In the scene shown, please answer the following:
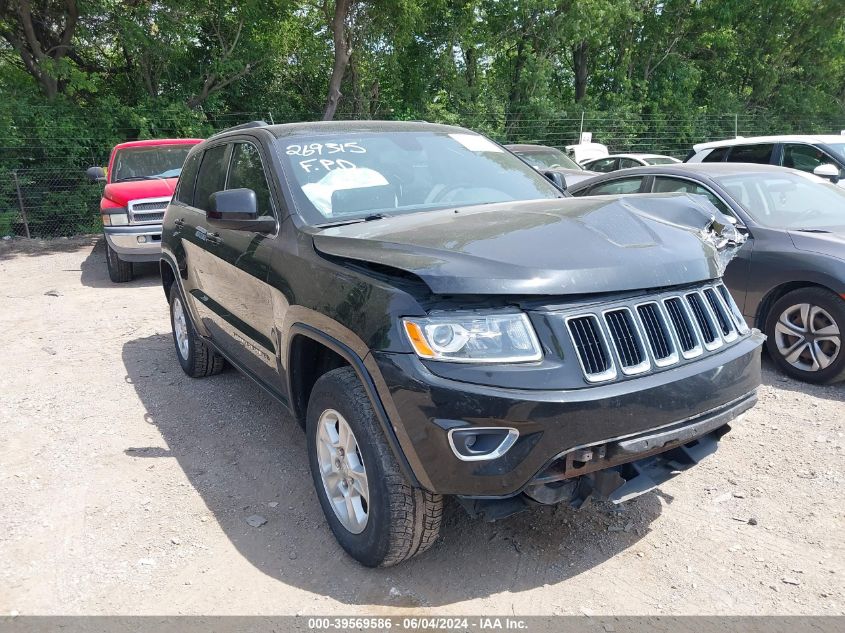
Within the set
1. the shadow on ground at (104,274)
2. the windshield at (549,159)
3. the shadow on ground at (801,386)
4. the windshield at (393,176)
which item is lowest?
the shadow on ground at (104,274)

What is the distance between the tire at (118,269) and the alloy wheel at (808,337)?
8271mm

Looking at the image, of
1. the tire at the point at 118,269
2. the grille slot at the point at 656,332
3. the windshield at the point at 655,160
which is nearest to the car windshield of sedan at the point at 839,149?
the windshield at the point at 655,160

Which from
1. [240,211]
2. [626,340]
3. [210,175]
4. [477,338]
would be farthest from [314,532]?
[210,175]

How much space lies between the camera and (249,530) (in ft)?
10.8

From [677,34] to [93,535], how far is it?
2405cm

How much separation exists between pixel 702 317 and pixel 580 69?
70.9 feet

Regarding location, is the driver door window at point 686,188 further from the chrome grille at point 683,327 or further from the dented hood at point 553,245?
the chrome grille at point 683,327

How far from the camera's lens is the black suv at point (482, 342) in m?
2.35

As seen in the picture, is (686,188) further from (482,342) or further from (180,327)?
(180,327)

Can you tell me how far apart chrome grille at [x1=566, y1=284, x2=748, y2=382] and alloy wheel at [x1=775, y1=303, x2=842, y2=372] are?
7.37 feet

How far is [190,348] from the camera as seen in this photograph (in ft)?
17.4

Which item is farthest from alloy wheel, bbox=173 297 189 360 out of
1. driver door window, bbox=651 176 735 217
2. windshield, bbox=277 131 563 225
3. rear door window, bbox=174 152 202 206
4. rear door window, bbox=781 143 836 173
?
rear door window, bbox=781 143 836 173

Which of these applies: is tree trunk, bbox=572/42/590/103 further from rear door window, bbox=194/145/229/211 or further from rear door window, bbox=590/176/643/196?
rear door window, bbox=194/145/229/211

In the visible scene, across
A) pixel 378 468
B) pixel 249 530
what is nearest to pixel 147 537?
pixel 249 530
